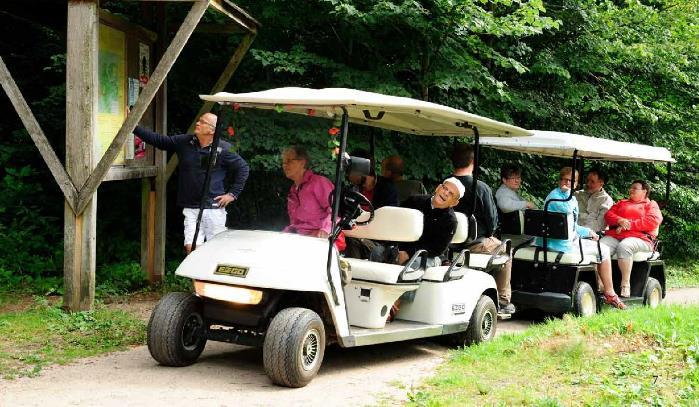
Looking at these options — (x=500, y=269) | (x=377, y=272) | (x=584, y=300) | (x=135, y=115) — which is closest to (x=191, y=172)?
(x=135, y=115)

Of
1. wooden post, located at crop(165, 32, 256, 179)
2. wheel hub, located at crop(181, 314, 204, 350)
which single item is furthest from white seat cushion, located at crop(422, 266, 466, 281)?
wooden post, located at crop(165, 32, 256, 179)

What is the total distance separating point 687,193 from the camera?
1595 centimetres

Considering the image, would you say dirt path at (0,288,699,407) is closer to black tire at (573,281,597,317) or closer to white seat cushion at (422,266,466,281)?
white seat cushion at (422,266,466,281)

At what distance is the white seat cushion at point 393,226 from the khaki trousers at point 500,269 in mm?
1630

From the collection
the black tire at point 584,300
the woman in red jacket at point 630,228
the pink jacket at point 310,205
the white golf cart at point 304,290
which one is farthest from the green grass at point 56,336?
the woman in red jacket at point 630,228

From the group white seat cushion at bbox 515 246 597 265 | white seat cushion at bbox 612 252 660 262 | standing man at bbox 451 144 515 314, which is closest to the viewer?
standing man at bbox 451 144 515 314

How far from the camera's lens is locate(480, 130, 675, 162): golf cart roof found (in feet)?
30.8

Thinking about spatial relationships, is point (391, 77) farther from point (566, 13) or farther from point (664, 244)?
point (664, 244)

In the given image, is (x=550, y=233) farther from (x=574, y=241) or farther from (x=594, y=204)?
(x=594, y=204)

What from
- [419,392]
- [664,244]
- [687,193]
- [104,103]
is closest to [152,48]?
[104,103]

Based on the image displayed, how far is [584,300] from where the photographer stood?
980 centimetres

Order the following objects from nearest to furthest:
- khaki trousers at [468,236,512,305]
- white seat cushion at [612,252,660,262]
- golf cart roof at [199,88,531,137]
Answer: golf cart roof at [199,88,531,137] < khaki trousers at [468,236,512,305] < white seat cushion at [612,252,660,262]

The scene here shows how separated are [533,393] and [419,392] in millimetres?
739

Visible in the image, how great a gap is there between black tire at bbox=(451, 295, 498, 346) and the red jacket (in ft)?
11.2
